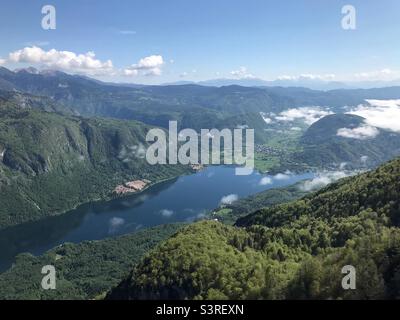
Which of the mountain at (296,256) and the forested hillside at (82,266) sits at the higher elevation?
the mountain at (296,256)

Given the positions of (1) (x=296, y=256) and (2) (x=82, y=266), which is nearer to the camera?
(1) (x=296, y=256)

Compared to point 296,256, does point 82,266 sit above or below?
below

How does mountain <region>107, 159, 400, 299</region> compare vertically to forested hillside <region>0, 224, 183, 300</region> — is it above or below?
above

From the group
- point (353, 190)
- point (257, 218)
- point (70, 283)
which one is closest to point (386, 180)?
point (353, 190)

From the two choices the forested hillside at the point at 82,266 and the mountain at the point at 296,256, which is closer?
the mountain at the point at 296,256

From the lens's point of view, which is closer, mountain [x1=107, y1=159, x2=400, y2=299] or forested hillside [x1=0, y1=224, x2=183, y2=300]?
mountain [x1=107, y1=159, x2=400, y2=299]
